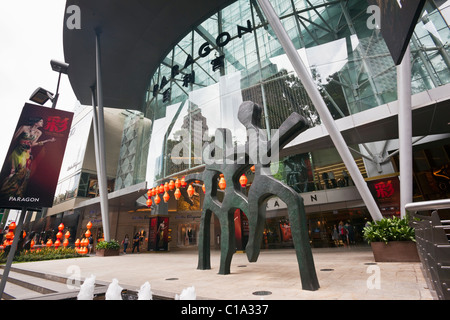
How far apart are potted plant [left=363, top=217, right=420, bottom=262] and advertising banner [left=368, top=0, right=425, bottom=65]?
584 cm

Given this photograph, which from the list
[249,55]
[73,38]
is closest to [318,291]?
[249,55]

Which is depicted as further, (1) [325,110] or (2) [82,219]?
(2) [82,219]

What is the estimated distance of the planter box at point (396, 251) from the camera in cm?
608

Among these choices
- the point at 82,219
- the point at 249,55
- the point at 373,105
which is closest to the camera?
the point at 373,105

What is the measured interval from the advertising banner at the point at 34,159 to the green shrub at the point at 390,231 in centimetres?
778

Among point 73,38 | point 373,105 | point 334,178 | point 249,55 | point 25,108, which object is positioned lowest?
point 25,108

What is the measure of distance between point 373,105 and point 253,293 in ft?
27.4

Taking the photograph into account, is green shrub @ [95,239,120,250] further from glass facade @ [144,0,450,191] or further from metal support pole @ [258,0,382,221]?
metal support pole @ [258,0,382,221]

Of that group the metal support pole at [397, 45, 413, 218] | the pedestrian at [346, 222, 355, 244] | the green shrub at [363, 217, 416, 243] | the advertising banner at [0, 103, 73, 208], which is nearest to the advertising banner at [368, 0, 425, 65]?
the advertising banner at [0, 103, 73, 208]

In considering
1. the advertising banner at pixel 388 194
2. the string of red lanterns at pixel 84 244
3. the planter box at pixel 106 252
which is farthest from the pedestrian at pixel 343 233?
the string of red lanterns at pixel 84 244

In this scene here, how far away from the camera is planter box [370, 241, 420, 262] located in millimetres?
6082

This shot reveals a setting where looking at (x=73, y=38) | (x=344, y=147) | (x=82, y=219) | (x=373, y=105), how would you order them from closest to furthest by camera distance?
(x=344, y=147)
(x=373, y=105)
(x=73, y=38)
(x=82, y=219)

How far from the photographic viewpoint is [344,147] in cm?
691

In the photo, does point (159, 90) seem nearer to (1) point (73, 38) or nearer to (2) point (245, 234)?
(1) point (73, 38)
